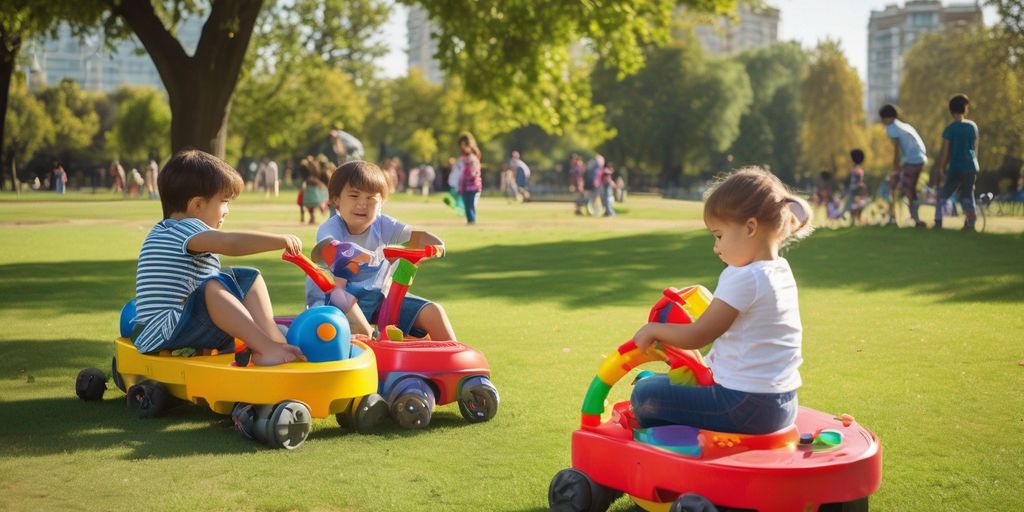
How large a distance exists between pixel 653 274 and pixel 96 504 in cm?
1009

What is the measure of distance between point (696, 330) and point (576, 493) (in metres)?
0.75

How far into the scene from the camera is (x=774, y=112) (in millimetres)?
84688

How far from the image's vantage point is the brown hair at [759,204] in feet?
13.0

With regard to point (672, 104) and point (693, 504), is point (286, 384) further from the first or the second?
point (672, 104)

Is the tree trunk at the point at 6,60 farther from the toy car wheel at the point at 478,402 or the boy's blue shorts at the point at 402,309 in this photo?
the toy car wheel at the point at 478,402

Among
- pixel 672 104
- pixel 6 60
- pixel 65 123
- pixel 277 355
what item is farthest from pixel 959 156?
pixel 65 123

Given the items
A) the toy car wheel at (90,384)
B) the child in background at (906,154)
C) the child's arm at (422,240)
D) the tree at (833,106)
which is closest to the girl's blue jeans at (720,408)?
the child's arm at (422,240)

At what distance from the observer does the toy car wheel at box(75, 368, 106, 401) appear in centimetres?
626

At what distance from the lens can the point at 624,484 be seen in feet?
13.0

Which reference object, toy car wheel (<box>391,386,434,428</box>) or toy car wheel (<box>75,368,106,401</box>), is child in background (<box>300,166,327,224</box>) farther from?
toy car wheel (<box>391,386,434,428</box>)

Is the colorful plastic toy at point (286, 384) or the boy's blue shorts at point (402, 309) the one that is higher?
the boy's blue shorts at point (402, 309)

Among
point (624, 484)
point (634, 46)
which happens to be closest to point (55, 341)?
point (624, 484)

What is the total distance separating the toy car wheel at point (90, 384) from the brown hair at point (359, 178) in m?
1.71

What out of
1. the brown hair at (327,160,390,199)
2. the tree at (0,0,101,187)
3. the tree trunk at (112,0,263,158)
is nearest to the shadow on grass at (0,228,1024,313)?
the tree trunk at (112,0,263,158)
